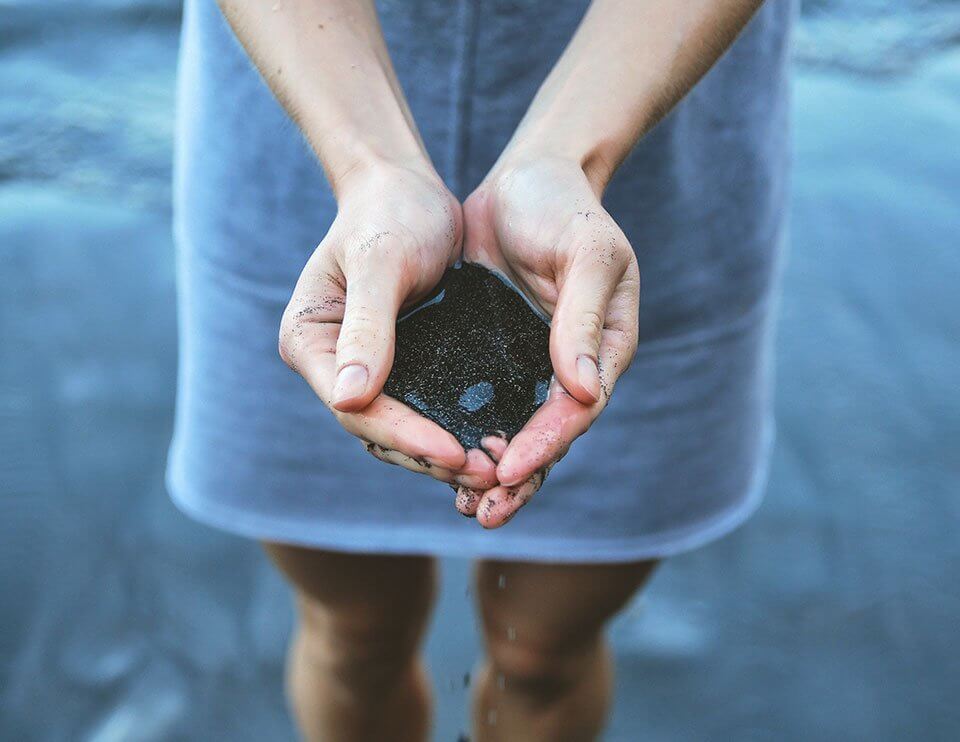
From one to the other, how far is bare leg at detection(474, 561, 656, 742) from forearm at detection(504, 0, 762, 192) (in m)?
0.67

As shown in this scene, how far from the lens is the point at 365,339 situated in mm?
1098

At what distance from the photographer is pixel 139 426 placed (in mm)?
2969

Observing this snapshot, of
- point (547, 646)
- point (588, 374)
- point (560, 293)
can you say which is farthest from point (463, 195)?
point (547, 646)

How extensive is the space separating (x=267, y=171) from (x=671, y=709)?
5.09 ft

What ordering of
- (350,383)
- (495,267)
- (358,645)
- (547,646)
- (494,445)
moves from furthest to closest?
(358,645)
(547,646)
(495,267)
(494,445)
(350,383)

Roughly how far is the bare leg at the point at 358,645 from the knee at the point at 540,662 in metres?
0.16

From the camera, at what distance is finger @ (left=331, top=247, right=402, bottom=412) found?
1.08 m

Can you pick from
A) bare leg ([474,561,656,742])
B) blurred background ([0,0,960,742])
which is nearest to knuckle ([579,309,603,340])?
bare leg ([474,561,656,742])

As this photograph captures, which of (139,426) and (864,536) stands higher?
(864,536)

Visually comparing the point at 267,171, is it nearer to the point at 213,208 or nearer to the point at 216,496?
the point at 213,208

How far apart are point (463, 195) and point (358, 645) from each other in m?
0.79

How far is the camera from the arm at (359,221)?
111 centimetres

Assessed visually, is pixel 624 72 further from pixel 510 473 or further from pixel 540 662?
pixel 540 662

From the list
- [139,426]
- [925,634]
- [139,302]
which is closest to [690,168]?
[925,634]
